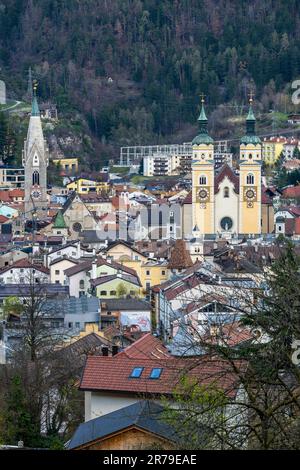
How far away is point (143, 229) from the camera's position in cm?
6706

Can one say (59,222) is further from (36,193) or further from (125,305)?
(125,305)

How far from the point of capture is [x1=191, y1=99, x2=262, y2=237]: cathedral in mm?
65500

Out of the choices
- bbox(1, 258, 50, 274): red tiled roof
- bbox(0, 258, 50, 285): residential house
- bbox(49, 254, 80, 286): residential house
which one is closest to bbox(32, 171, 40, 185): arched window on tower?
bbox(1, 258, 50, 274): red tiled roof

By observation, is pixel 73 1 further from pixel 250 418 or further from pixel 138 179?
pixel 250 418

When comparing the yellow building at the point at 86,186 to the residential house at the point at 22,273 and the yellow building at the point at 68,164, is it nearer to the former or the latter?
the yellow building at the point at 68,164

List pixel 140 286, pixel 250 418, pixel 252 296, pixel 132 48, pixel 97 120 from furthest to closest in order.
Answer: pixel 132 48 < pixel 97 120 < pixel 140 286 < pixel 252 296 < pixel 250 418

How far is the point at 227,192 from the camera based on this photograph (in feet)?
218

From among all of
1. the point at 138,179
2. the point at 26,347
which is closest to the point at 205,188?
the point at 138,179

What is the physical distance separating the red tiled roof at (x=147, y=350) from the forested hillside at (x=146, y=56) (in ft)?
285

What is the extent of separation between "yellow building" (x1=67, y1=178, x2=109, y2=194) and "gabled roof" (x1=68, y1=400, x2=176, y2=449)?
6912cm

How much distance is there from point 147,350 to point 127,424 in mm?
5843

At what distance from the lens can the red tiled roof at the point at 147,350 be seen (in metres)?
19.8

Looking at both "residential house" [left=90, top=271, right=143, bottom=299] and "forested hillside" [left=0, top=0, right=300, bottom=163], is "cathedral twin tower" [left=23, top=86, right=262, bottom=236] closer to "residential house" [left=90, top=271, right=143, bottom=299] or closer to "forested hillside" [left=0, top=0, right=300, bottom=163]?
"residential house" [left=90, top=271, right=143, bottom=299]
